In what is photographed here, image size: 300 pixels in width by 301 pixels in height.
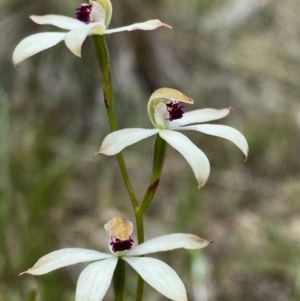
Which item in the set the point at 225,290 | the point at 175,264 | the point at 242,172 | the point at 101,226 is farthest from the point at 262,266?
the point at 242,172

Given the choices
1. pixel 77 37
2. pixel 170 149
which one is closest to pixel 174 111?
pixel 77 37

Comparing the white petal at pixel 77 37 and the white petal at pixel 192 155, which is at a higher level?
the white petal at pixel 77 37

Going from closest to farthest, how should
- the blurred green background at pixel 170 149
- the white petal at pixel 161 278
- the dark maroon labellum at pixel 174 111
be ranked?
the white petal at pixel 161 278
the dark maroon labellum at pixel 174 111
the blurred green background at pixel 170 149

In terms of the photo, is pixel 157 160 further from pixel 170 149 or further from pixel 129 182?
pixel 170 149

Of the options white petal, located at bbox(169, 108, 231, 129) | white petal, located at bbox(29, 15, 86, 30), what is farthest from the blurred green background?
white petal, located at bbox(29, 15, 86, 30)

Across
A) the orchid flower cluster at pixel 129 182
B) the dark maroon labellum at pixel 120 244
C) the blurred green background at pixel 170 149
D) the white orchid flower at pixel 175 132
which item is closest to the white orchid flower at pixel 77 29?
the orchid flower cluster at pixel 129 182

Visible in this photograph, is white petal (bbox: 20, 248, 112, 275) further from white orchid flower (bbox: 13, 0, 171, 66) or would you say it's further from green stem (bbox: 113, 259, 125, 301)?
white orchid flower (bbox: 13, 0, 171, 66)

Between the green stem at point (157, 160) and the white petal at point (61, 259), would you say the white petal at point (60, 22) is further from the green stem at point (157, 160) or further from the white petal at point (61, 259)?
the white petal at point (61, 259)
